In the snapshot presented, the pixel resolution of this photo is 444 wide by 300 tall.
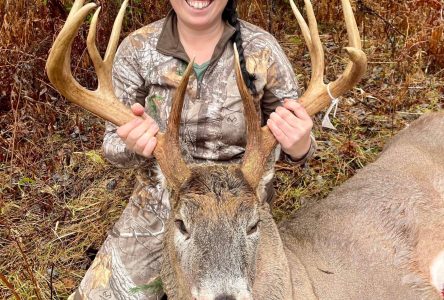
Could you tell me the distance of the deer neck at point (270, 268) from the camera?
3.37m

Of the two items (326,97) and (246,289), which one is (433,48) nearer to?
(326,97)

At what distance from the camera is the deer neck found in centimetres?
337

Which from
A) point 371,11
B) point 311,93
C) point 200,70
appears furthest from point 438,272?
point 371,11

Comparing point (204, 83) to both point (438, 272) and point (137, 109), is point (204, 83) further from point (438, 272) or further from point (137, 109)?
point (438, 272)

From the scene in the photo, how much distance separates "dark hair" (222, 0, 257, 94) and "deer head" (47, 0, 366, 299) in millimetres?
515

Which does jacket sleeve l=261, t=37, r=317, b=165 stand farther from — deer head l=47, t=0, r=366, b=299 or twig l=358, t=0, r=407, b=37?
twig l=358, t=0, r=407, b=37

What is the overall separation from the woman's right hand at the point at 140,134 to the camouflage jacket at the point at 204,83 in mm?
646

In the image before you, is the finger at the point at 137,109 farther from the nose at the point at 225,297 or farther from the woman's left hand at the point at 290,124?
the nose at the point at 225,297

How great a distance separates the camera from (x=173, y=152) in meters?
3.25

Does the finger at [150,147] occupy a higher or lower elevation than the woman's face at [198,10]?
lower

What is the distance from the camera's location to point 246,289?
2.81 m

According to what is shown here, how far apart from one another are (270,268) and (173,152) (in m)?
0.79

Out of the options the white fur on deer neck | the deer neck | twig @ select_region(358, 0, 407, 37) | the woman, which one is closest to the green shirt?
the woman

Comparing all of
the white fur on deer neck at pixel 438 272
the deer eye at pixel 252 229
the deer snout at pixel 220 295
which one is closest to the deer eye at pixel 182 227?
the deer eye at pixel 252 229
